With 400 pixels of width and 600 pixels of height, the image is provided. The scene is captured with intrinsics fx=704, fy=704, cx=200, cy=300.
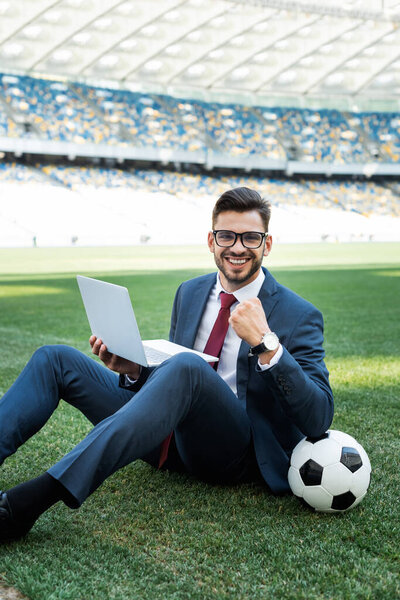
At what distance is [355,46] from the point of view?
131 feet

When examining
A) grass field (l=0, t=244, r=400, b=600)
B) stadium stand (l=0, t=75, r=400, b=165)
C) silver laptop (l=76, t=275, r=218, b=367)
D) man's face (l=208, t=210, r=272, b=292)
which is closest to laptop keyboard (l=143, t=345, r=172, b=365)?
silver laptop (l=76, t=275, r=218, b=367)

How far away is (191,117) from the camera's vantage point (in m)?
49.1

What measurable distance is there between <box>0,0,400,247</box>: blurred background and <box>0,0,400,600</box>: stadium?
152 mm

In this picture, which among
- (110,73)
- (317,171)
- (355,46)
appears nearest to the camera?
(355,46)

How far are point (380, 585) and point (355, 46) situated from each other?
4121cm

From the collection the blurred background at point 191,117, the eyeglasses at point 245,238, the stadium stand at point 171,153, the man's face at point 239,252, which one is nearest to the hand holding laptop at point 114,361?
the man's face at point 239,252

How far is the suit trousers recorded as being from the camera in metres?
2.58

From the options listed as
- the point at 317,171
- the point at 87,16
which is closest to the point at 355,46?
the point at 317,171

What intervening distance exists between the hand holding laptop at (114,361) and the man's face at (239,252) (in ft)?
1.93

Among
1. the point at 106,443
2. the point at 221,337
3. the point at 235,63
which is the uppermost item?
the point at 235,63

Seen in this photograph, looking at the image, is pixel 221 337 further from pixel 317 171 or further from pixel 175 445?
pixel 317 171

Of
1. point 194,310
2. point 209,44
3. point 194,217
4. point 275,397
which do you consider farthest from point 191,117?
point 275,397

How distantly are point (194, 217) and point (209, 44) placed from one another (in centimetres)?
940

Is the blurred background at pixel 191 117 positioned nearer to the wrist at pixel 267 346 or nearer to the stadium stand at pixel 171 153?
the stadium stand at pixel 171 153
